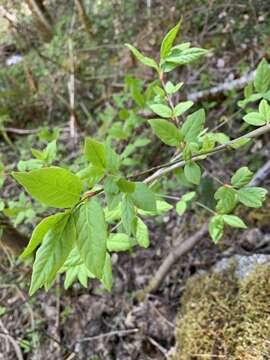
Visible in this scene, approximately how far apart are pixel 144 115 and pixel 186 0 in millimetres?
1583

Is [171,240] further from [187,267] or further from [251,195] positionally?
[251,195]

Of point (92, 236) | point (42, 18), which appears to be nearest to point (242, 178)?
point (92, 236)

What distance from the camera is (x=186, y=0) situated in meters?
3.41

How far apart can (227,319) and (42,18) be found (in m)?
A: 4.75

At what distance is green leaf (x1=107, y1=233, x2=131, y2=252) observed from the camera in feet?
4.17

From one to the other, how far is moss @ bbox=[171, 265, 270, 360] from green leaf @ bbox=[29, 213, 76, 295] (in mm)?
781

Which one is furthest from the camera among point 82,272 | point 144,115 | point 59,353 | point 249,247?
point 144,115

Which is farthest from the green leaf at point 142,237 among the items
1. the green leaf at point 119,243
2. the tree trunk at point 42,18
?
the tree trunk at point 42,18

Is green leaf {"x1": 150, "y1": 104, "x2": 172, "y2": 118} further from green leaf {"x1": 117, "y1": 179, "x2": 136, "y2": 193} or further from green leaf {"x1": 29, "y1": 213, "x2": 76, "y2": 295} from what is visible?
green leaf {"x1": 29, "y1": 213, "x2": 76, "y2": 295}

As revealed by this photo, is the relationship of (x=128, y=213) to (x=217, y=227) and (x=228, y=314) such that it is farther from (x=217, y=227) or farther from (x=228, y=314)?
(x=228, y=314)

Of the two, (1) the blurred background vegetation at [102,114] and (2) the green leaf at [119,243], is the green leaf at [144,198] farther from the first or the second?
(1) the blurred background vegetation at [102,114]

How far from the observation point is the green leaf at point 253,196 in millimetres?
970

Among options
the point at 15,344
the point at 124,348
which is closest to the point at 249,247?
the point at 124,348

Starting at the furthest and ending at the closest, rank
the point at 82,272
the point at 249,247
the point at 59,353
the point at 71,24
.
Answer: the point at 71,24 < the point at 59,353 < the point at 249,247 < the point at 82,272
